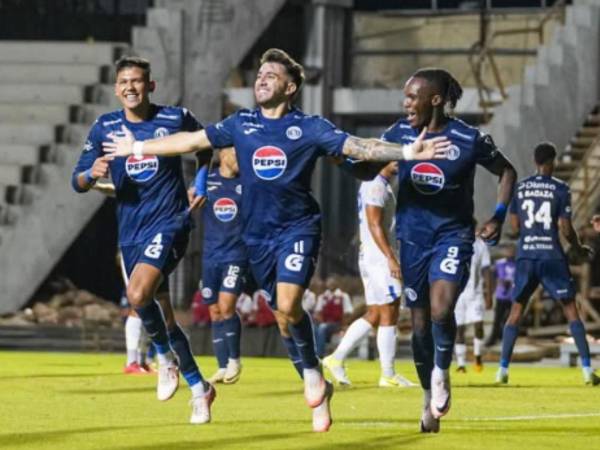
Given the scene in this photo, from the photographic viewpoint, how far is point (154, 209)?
14250 mm

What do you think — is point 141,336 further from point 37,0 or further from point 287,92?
point 37,0

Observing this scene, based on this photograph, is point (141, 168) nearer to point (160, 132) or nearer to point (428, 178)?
point (160, 132)

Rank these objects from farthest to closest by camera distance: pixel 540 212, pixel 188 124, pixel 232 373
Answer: pixel 540 212 < pixel 232 373 < pixel 188 124

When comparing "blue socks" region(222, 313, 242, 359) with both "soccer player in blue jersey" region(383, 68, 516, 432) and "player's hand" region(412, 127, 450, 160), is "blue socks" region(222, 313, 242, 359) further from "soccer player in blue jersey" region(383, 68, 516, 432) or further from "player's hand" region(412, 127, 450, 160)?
"player's hand" region(412, 127, 450, 160)

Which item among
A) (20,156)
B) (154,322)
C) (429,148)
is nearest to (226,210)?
(154,322)

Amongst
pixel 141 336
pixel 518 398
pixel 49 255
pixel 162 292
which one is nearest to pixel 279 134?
pixel 162 292

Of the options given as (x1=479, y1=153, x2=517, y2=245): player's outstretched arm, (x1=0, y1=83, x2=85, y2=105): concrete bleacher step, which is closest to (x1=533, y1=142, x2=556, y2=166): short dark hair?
(x1=479, y1=153, x2=517, y2=245): player's outstretched arm

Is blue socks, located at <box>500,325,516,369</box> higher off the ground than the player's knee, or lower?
lower

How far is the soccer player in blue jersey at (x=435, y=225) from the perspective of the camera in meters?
13.1

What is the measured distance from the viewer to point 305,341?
42.9 feet

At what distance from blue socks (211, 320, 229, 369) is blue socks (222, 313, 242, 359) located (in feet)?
0.11

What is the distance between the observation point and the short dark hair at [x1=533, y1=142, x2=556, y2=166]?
20141 mm

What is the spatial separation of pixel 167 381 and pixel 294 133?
239cm

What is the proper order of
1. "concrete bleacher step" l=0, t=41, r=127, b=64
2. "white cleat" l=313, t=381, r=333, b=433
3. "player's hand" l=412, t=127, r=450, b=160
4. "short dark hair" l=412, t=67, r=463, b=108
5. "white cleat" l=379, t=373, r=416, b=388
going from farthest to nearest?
"concrete bleacher step" l=0, t=41, r=127, b=64
"white cleat" l=379, t=373, r=416, b=388
"short dark hair" l=412, t=67, r=463, b=108
"white cleat" l=313, t=381, r=333, b=433
"player's hand" l=412, t=127, r=450, b=160
